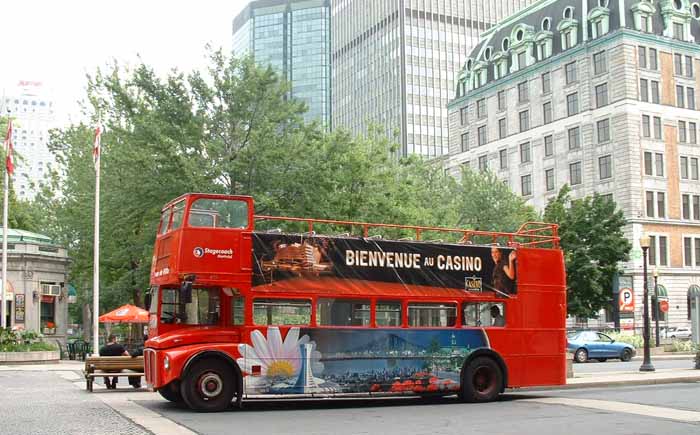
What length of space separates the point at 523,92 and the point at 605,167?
1516cm

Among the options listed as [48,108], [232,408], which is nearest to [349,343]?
[232,408]

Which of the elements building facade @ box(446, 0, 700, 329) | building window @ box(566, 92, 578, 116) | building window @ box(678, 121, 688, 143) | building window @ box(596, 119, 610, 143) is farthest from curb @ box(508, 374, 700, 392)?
building window @ box(566, 92, 578, 116)

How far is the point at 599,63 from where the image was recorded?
79062 mm

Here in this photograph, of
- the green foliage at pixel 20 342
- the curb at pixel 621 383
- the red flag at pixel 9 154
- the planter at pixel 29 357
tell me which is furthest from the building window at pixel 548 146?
the curb at pixel 621 383

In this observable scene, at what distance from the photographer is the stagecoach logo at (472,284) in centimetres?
1923

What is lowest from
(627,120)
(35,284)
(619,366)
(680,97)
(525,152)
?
(619,366)

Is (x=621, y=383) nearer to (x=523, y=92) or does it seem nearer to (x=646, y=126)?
(x=646, y=126)

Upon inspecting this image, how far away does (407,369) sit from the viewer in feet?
59.9

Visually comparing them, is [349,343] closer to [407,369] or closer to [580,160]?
[407,369]

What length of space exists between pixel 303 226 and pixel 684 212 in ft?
186

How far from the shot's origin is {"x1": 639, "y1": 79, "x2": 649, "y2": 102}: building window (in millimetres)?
76875

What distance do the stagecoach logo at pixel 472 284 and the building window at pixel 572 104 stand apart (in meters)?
66.0

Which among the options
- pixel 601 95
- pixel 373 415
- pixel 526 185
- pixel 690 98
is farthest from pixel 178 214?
pixel 526 185

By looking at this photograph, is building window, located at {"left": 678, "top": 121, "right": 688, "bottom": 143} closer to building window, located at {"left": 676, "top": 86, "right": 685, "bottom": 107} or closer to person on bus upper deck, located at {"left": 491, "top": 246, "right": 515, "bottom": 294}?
building window, located at {"left": 676, "top": 86, "right": 685, "bottom": 107}
